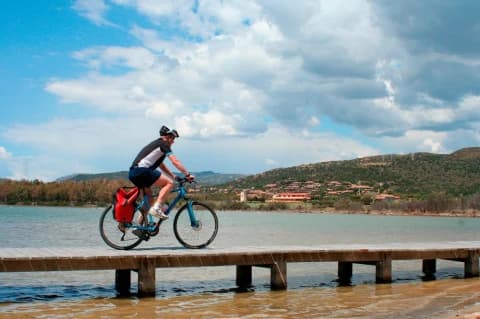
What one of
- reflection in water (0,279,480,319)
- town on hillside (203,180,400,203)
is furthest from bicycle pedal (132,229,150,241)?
town on hillside (203,180,400,203)

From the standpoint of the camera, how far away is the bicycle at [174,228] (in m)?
12.6

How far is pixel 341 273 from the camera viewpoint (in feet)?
54.3

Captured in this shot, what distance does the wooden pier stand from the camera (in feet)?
37.6

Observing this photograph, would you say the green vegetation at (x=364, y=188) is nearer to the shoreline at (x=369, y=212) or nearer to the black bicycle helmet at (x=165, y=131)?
the shoreline at (x=369, y=212)

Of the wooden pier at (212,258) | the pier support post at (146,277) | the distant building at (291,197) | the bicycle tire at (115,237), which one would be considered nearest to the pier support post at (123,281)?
the wooden pier at (212,258)

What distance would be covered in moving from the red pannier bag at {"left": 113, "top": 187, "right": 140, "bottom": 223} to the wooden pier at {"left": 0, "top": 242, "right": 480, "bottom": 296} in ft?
2.27

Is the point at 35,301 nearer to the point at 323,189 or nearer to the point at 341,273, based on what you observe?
the point at 341,273

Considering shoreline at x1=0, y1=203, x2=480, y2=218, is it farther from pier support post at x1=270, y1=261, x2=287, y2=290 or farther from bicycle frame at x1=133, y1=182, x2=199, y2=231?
bicycle frame at x1=133, y1=182, x2=199, y2=231

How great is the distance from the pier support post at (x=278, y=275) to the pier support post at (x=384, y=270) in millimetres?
2770

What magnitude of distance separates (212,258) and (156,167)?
2140 mm

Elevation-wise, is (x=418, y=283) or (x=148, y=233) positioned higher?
(x=148, y=233)

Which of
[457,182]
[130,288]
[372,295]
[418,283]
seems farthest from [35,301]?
[457,182]

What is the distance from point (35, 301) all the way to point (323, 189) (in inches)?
6353

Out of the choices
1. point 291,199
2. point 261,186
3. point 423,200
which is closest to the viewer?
point 423,200
